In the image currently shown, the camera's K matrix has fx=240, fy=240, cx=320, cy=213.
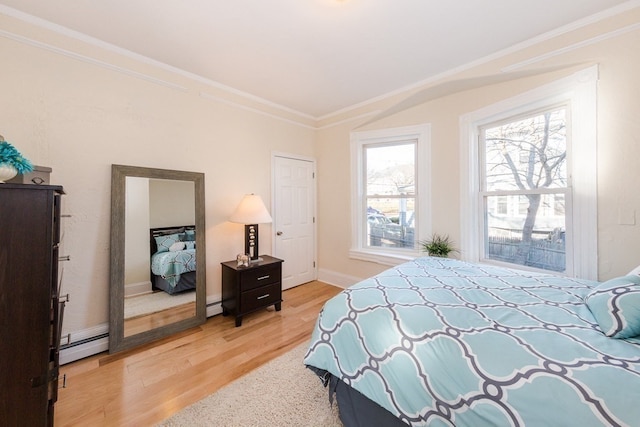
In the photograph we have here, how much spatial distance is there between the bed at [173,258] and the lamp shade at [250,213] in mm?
477

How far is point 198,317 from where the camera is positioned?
2.52 m

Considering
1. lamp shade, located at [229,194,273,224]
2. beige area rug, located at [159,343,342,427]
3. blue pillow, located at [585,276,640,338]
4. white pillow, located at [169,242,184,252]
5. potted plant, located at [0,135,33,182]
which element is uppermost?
potted plant, located at [0,135,33,182]

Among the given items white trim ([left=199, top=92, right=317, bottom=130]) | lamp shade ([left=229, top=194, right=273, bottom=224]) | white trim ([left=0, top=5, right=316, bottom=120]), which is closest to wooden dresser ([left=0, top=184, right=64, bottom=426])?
lamp shade ([left=229, top=194, right=273, bottom=224])

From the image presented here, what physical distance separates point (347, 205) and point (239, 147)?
5.53 feet

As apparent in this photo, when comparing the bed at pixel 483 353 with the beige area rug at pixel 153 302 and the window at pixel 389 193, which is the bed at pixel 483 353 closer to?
the window at pixel 389 193

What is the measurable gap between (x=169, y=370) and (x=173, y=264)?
3.14ft

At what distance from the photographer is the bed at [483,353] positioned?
0.75 m

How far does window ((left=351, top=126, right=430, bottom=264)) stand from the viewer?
2.99 metres

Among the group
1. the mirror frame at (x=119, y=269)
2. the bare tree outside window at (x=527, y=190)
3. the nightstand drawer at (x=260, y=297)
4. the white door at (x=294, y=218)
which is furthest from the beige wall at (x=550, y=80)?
the mirror frame at (x=119, y=269)

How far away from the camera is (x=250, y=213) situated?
2.63 metres

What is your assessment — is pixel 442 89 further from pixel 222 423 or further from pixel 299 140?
pixel 222 423

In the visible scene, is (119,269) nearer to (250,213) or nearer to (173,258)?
(173,258)

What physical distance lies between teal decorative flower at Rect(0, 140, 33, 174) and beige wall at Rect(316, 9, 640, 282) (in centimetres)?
304

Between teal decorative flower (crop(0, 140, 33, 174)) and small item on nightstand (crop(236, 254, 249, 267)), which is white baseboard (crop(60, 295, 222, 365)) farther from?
teal decorative flower (crop(0, 140, 33, 174))
